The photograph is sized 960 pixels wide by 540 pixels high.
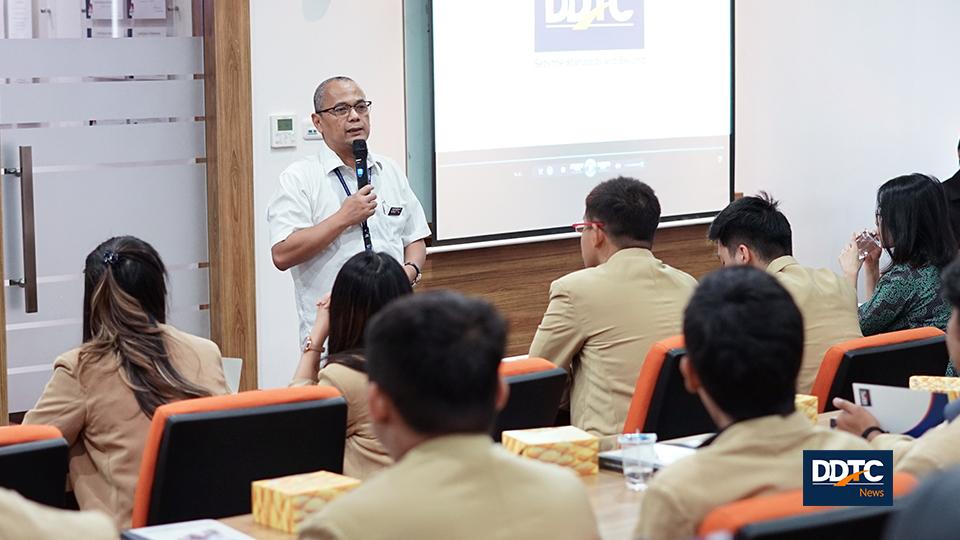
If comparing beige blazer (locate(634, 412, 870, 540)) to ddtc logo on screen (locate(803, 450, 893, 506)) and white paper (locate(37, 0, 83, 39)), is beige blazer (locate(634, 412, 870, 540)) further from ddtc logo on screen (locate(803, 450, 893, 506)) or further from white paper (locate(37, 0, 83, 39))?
white paper (locate(37, 0, 83, 39))

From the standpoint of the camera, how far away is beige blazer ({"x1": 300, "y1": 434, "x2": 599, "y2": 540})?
1790 mm

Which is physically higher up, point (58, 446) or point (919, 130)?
point (919, 130)

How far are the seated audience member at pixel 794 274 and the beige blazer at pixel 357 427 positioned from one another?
1.47m

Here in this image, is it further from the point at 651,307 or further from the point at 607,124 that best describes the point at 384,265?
the point at 607,124

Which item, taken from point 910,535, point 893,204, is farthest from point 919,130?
point 910,535

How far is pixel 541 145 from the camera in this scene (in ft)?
21.5

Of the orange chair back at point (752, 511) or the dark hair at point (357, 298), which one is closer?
the orange chair back at point (752, 511)

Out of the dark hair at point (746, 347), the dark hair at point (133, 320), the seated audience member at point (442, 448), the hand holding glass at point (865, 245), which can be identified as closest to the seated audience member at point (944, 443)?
the dark hair at point (746, 347)

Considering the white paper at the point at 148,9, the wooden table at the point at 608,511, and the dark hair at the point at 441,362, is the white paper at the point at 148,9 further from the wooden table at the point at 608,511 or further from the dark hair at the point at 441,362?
the dark hair at the point at 441,362

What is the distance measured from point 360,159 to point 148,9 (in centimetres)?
148

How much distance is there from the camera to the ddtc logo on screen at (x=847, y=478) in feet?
6.80

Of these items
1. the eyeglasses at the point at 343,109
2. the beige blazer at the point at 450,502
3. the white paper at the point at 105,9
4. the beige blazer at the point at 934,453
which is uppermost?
the white paper at the point at 105,9

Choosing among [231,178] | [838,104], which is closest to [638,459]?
[231,178]

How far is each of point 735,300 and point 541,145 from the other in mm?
4469
